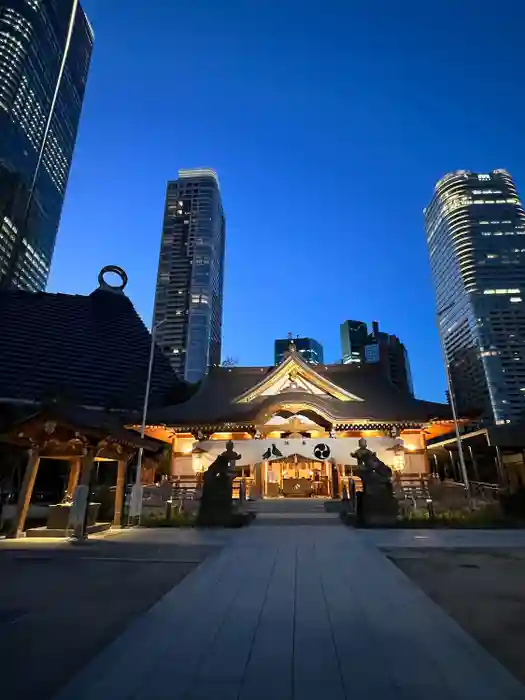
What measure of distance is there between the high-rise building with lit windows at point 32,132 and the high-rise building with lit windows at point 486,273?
266ft

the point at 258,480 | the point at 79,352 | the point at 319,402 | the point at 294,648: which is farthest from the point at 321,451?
the point at 79,352

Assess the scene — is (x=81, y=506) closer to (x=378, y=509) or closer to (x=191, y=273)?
(x=378, y=509)

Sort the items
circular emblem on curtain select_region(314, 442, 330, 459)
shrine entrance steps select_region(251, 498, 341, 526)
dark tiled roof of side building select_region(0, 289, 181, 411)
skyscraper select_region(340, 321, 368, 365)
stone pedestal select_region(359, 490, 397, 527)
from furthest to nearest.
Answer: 1. skyscraper select_region(340, 321, 368, 365)
2. dark tiled roof of side building select_region(0, 289, 181, 411)
3. circular emblem on curtain select_region(314, 442, 330, 459)
4. shrine entrance steps select_region(251, 498, 341, 526)
5. stone pedestal select_region(359, 490, 397, 527)

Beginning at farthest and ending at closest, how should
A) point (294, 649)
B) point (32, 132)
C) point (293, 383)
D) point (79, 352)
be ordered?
point (32, 132) → point (79, 352) → point (293, 383) → point (294, 649)

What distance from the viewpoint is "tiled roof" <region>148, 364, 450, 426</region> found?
22.4 m

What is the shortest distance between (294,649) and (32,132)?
3920 inches

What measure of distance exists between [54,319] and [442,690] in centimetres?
3738

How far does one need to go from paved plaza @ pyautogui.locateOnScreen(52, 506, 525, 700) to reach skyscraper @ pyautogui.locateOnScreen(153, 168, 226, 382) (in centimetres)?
8580

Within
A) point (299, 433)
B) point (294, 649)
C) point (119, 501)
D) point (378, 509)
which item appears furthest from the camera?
point (299, 433)

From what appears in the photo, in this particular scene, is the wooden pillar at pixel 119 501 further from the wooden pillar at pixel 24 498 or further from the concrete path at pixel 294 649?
the concrete path at pixel 294 649

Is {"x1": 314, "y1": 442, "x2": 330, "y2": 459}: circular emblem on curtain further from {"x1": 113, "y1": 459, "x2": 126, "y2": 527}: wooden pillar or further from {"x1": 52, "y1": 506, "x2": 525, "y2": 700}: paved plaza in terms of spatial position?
{"x1": 52, "y1": 506, "x2": 525, "y2": 700}: paved plaza

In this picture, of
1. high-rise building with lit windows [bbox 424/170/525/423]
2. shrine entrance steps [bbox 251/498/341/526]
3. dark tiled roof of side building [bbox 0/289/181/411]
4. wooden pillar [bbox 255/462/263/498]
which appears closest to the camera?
shrine entrance steps [bbox 251/498/341/526]

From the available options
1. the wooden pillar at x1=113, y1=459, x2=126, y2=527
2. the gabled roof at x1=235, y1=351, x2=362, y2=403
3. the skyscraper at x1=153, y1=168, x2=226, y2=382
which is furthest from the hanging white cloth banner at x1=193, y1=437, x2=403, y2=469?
the skyscraper at x1=153, y1=168, x2=226, y2=382

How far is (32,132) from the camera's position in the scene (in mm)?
75750
